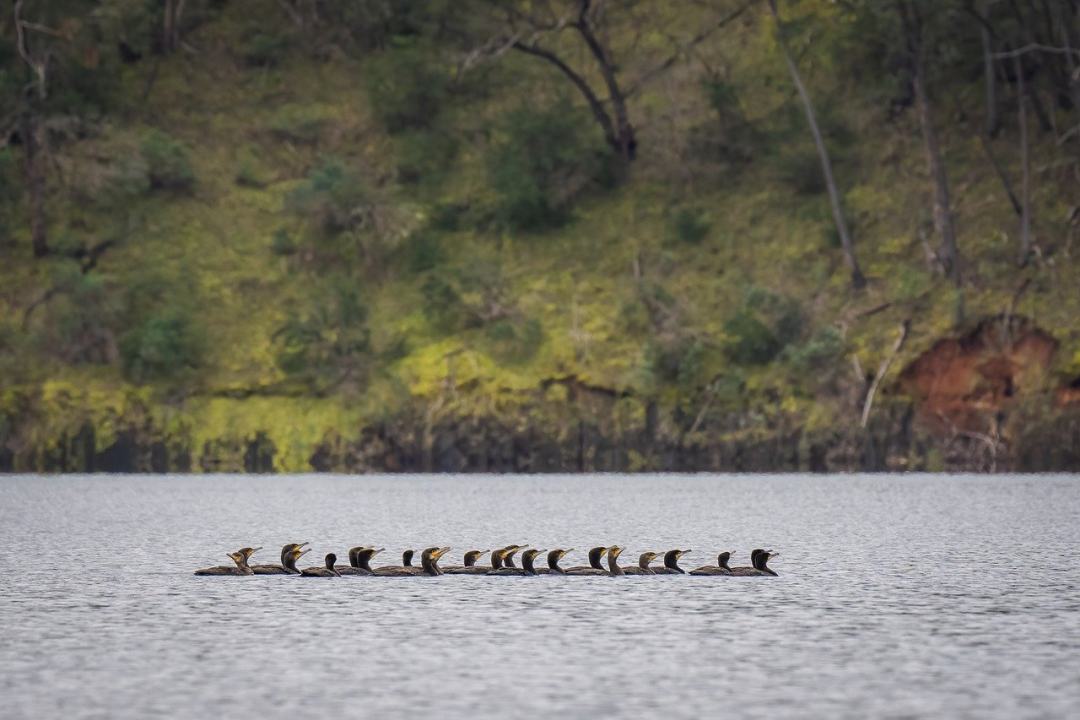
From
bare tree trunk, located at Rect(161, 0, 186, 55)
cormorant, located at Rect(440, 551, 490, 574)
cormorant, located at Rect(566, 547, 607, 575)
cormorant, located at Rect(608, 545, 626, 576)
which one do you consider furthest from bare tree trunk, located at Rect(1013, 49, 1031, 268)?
cormorant, located at Rect(440, 551, 490, 574)

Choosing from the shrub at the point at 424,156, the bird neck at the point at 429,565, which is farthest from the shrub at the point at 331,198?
the bird neck at the point at 429,565

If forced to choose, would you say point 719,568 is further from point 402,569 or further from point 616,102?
point 616,102

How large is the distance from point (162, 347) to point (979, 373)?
31.0 m

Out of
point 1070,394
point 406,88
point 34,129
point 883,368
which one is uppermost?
point 406,88

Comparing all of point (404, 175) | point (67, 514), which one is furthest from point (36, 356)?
point (67, 514)

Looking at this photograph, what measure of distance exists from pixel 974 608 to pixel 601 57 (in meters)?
57.4

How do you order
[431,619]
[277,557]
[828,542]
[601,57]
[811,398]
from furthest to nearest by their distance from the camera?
[601,57] < [811,398] < [828,542] < [277,557] < [431,619]

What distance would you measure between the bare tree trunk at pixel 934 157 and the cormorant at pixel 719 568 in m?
41.7

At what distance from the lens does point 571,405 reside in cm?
7362

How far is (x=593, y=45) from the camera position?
273 ft

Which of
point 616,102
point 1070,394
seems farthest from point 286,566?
point 616,102

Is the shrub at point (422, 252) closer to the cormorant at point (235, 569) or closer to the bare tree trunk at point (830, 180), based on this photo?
the bare tree trunk at point (830, 180)

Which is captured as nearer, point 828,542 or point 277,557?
point 277,557

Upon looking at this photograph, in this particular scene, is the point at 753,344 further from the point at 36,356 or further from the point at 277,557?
the point at 277,557
